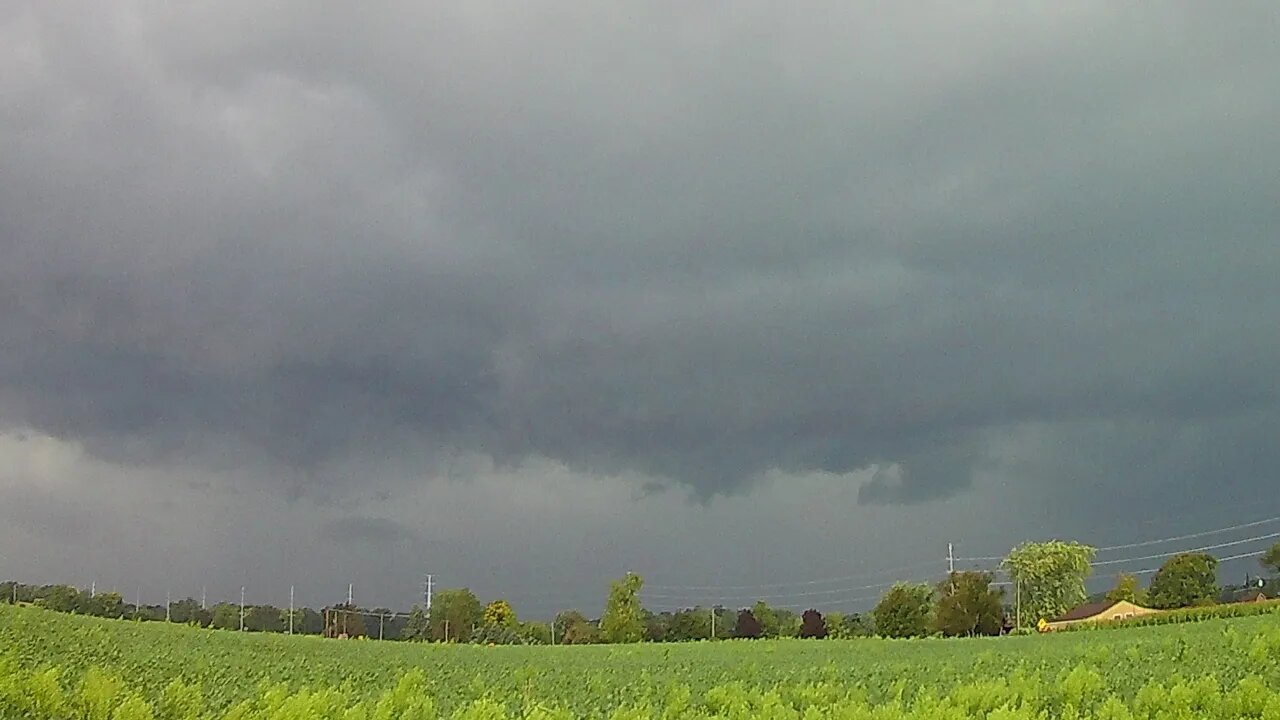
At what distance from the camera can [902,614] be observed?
9550 centimetres

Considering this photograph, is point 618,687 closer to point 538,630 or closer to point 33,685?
point 33,685

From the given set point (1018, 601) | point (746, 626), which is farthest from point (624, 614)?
point (1018, 601)

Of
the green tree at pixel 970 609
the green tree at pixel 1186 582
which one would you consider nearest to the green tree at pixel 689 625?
the green tree at pixel 970 609

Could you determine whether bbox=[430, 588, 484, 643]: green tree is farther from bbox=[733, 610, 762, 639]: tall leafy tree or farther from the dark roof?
the dark roof

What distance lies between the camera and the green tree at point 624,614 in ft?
299

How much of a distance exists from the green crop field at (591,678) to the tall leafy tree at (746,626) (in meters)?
57.0

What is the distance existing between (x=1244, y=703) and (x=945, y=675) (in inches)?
455

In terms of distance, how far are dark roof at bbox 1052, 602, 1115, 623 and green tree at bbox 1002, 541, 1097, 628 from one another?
86cm

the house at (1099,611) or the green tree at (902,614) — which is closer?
the green tree at (902,614)

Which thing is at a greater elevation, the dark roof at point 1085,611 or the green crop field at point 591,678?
the green crop field at point 591,678

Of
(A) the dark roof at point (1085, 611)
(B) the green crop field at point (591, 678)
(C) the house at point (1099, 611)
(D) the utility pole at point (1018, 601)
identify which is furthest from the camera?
(D) the utility pole at point (1018, 601)

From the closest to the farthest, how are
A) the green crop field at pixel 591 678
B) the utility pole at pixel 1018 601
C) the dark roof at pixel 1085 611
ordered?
the green crop field at pixel 591 678 → the dark roof at pixel 1085 611 → the utility pole at pixel 1018 601

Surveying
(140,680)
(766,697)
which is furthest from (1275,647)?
(140,680)

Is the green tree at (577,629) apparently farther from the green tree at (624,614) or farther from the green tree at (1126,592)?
the green tree at (1126,592)
